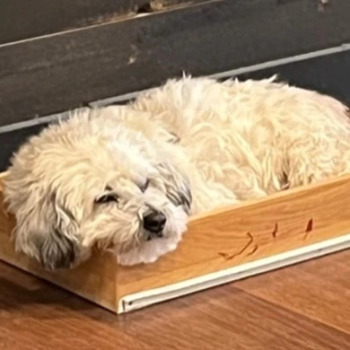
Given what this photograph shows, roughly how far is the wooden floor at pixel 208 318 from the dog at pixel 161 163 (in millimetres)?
121

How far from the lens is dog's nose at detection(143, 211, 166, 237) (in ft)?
7.65

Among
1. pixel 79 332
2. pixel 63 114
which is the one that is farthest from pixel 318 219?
pixel 63 114

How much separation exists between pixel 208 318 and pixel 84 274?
0.25 m

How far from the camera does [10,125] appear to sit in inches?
124

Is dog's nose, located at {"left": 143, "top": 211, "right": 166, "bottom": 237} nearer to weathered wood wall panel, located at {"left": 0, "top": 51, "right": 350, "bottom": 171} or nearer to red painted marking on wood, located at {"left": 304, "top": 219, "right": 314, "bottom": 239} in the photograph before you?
red painted marking on wood, located at {"left": 304, "top": 219, "right": 314, "bottom": 239}

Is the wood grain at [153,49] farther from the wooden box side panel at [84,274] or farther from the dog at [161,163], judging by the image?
the wooden box side panel at [84,274]

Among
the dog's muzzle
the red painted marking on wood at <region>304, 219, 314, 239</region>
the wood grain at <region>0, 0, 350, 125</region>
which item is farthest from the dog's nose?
the wood grain at <region>0, 0, 350, 125</region>

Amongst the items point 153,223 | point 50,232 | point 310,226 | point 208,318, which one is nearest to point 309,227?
point 310,226

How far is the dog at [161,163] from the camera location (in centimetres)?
236

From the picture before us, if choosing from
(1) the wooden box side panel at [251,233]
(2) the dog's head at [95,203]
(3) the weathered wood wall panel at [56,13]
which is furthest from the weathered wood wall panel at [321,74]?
(2) the dog's head at [95,203]

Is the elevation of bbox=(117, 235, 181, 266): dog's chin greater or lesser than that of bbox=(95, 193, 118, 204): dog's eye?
lesser

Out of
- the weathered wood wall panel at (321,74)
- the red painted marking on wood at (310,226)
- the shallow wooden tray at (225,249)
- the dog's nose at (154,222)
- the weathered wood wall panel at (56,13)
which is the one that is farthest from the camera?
the weathered wood wall panel at (321,74)

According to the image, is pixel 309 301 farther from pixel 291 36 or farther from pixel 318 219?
pixel 291 36

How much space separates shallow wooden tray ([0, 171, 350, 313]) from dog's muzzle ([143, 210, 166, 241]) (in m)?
0.10
